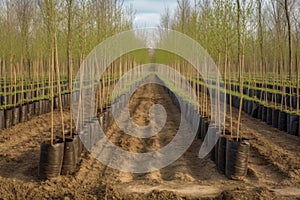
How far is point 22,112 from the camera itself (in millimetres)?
9531

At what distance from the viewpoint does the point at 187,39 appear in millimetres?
12797

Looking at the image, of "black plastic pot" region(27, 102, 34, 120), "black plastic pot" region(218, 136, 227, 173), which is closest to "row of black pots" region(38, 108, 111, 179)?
"black plastic pot" region(218, 136, 227, 173)

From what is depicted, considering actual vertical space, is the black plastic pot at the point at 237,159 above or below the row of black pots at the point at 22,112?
below

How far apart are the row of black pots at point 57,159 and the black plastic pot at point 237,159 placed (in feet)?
8.27

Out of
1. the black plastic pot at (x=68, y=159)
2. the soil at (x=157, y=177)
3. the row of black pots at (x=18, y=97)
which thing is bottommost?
the soil at (x=157, y=177)

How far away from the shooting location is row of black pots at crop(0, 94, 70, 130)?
8.71 meters

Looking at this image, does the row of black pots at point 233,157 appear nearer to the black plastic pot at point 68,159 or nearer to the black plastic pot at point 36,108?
the black plastic pot at point 68,159

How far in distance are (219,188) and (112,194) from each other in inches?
59.5

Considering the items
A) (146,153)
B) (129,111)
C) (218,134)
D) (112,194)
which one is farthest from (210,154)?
(129,111)

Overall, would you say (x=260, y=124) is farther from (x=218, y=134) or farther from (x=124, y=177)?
(x=124, y=177)

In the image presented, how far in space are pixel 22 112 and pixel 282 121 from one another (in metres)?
7.25

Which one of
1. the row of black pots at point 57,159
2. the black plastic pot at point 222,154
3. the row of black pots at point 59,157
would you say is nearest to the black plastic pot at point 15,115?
the row of black pots at point 59,157

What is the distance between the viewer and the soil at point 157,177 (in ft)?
14.3

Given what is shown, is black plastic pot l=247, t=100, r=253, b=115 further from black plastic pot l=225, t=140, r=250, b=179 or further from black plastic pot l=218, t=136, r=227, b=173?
black plastic pot l=225, t=140, r=250, b=179
